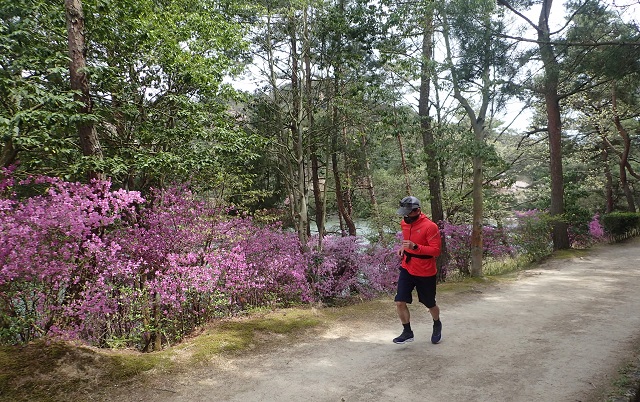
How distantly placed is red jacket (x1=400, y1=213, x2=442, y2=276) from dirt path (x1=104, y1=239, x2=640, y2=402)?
99 centimetres

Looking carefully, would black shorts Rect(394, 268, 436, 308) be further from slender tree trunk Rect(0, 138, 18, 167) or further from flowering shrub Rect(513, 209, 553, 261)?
flowering shrub Rect(513, 209, 553, 261)

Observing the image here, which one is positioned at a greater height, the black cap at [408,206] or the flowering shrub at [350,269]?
the black cap at [408,206]

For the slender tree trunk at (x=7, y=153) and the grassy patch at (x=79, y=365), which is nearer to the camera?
the grassy patch at (x=79, y=365)

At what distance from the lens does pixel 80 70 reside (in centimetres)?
435

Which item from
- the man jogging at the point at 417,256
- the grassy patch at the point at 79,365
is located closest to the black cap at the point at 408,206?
the man jogging at the point at 417,256

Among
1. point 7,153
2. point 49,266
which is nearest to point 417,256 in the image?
point 49,266

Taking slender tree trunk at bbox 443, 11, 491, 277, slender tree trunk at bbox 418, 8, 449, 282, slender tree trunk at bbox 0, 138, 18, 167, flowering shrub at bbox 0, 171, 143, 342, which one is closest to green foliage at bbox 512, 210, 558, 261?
slender tree trunk at bbox 418, 8, 449, 282

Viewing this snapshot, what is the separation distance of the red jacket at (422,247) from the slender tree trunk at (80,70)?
422 centimetres

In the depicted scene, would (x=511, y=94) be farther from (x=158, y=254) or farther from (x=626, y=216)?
(x=626, y=216)

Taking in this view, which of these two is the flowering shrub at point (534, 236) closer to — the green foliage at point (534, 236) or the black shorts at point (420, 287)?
the green foliage at point (534, 236)

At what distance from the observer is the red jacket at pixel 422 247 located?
4.01m

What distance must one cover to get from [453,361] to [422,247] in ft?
4.22

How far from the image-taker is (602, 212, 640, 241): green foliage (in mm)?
13867

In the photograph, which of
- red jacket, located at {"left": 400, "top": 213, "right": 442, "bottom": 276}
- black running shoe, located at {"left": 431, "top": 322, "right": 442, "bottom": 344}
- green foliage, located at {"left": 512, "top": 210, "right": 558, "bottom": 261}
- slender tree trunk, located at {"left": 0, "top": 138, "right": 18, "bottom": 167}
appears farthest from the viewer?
green foliage, located at {"left": 512, "top": 210, "right": 558, "bottom": 261}
